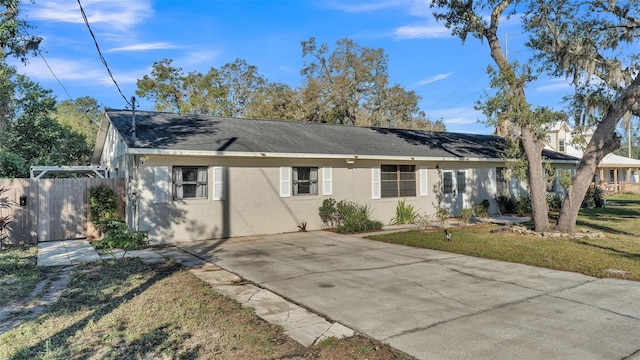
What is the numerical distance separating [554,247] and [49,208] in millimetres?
12929

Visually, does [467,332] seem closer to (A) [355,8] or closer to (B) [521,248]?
(B) [521,248]

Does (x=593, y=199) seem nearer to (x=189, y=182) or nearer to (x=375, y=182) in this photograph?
(x=375, y=182)

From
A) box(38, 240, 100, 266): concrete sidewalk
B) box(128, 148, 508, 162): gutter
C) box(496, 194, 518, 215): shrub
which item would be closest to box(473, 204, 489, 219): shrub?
box(496, 194, 518, 215): shrub

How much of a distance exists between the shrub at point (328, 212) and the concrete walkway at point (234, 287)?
16.1 ft

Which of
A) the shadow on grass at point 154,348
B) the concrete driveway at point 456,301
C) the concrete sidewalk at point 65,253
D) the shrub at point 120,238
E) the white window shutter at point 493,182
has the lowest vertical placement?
the concrete driveway at point 456,301

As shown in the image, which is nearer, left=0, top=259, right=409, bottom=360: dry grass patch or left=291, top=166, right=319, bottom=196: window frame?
left=0, top=259, right=409, bottom=360: dry grass patch

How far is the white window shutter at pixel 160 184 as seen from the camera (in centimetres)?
1027

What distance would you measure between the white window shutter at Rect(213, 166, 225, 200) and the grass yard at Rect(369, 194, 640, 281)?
4.56 metres

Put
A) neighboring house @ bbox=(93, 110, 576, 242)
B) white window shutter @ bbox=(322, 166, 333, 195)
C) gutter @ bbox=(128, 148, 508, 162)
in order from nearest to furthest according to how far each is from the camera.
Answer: gutter @ bbox=(128, 148, 508, 162) < neighboring house @ bbox=(93, 110, 576, 242) < white window shutter @ bbox=(322, 166, 333, 195)

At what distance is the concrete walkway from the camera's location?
4.21 metres

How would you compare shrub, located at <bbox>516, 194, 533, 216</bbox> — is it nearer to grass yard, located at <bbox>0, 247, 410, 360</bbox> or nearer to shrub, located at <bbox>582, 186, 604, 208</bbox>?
shrub, located at <bbox>582, 186, 604, 208</bbox>

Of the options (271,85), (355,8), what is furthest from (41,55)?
(271,85)

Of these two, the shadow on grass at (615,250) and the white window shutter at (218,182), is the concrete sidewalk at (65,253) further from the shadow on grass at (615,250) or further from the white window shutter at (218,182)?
the shadow on grass at (615,250)

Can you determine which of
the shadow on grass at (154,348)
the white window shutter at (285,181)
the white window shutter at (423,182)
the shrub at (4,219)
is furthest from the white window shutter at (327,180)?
the shadow on grass at (154,348)
